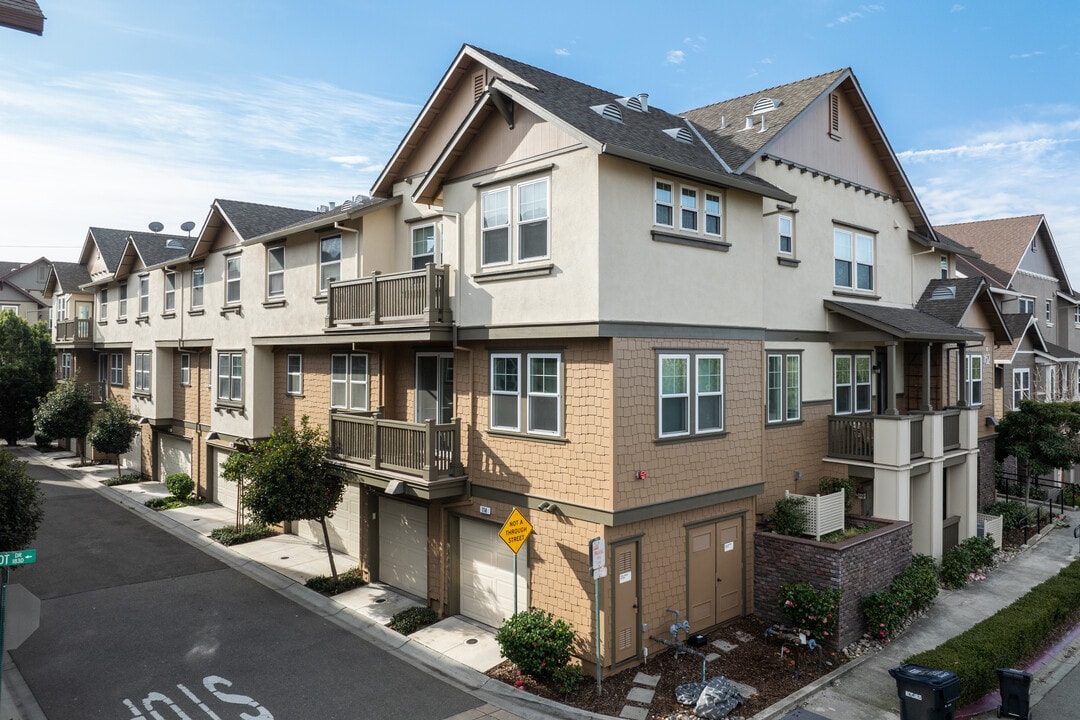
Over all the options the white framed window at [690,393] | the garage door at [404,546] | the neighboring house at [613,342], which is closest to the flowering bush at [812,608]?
the neighboring house at [613,342]

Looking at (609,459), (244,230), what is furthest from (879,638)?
(244,230)

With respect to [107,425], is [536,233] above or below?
above

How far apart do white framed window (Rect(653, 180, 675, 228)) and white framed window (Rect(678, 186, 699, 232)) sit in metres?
0.21

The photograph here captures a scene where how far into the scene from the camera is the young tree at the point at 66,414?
3119 centimetres

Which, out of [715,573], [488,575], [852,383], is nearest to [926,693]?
[715,573]

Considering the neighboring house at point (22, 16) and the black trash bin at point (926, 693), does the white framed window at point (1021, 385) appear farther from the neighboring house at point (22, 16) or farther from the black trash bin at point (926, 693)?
the neighboring house at point (22, 16)

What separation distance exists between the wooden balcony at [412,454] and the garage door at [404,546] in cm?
164

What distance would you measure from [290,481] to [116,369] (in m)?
22.8

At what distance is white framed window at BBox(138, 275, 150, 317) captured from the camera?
29.7 meters

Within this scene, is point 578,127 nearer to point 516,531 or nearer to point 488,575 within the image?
point 516,531

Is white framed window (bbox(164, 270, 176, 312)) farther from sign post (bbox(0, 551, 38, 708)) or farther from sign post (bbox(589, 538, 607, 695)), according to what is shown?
sign post (bbox(589, 538, 607, 695))

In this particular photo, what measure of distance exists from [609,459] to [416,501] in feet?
19.6

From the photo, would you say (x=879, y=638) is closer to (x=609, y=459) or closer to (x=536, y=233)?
(x=609, y=459)

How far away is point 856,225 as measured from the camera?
18984mm
